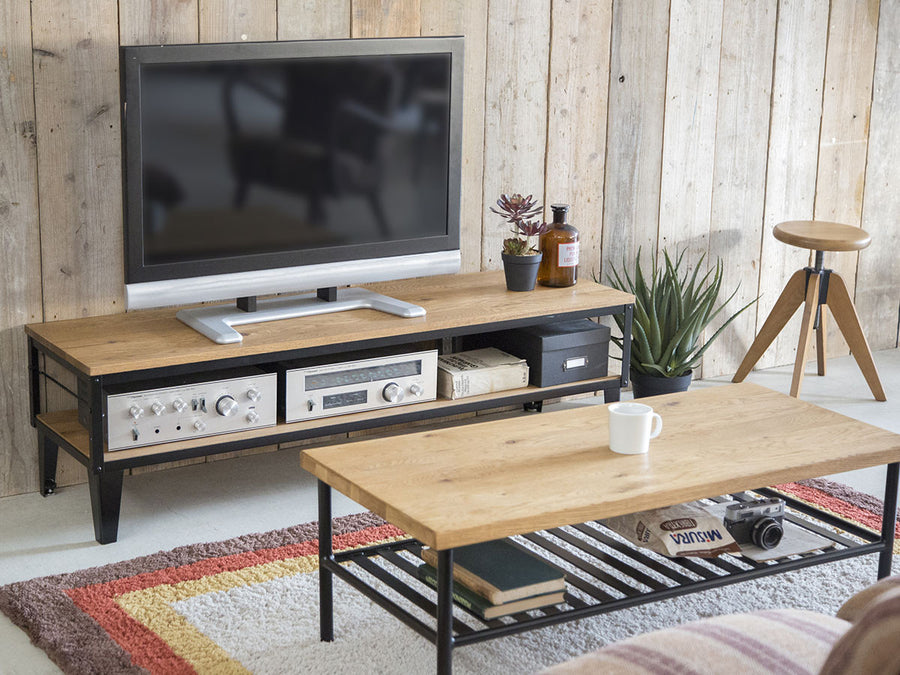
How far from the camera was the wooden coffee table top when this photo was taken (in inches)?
81.6

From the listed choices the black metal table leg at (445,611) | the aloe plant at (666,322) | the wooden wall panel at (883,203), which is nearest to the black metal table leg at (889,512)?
the black metal table leg at (445,611)

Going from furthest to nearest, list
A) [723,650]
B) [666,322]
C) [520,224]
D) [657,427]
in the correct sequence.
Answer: [666,322]
[520,224]
[657,427]
[723,650]

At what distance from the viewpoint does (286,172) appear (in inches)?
124

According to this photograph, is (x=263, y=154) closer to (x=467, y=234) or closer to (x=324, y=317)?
(x=324, y=317)

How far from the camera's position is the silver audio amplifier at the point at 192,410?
288 cm

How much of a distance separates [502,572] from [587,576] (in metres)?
0.58

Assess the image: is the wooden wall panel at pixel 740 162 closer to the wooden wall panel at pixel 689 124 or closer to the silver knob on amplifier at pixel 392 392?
the wooden wall panel at pixel 689 124

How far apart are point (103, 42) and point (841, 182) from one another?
2.80 metres

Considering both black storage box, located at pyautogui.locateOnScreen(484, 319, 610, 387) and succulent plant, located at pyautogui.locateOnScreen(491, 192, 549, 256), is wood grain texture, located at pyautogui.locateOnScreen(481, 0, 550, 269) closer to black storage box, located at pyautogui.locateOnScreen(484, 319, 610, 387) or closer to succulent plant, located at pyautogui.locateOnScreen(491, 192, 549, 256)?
succulent plant, located at pyautogui.locateOnScreen(491, 192, 549, 256)

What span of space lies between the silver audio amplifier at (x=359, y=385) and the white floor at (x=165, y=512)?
26 centimetres

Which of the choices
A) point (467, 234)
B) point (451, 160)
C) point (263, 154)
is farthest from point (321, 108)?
point (467, 234)

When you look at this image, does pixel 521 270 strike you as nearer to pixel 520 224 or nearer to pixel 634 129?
pixel 520 224

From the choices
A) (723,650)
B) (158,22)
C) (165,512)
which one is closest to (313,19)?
(158,22)

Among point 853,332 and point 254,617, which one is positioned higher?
point 853,332
